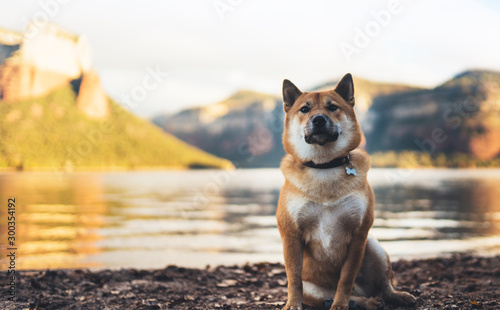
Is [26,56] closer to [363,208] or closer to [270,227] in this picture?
[270,227]

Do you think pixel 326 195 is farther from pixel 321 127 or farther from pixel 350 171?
pixel 321 127

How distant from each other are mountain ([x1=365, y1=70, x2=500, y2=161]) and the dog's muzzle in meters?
172

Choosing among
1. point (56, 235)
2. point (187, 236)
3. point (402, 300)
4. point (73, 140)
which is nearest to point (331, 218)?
point (402, 300)

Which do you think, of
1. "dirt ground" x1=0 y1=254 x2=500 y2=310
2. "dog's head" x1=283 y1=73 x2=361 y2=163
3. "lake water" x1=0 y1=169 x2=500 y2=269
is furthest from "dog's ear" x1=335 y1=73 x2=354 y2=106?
"lake water" x1=0 y1=169 x2=500 y2=269

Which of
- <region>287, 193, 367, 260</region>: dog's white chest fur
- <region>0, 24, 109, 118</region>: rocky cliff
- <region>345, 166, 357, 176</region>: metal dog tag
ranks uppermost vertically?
<region>0, 24, 109, 118</region>: rocky cliff

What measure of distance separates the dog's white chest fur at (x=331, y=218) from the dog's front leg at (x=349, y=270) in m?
0.10

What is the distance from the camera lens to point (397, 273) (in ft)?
29.7

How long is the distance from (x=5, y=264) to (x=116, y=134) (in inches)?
5013

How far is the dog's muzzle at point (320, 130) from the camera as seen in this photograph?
478cm

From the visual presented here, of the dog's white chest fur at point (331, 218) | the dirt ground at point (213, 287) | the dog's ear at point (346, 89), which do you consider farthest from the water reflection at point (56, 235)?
the dog's ear at point (346, 89)

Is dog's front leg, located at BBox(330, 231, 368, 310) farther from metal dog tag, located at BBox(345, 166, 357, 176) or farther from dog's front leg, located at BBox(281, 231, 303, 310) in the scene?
metal dog tag, located at BBox(345, 166, 357, 176)

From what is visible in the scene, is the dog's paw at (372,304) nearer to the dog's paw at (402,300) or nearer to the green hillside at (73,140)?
the dog's paw at (402,300)

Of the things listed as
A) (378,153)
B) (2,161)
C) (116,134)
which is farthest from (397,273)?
(378,153)

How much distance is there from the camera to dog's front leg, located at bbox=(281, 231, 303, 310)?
514 cm
